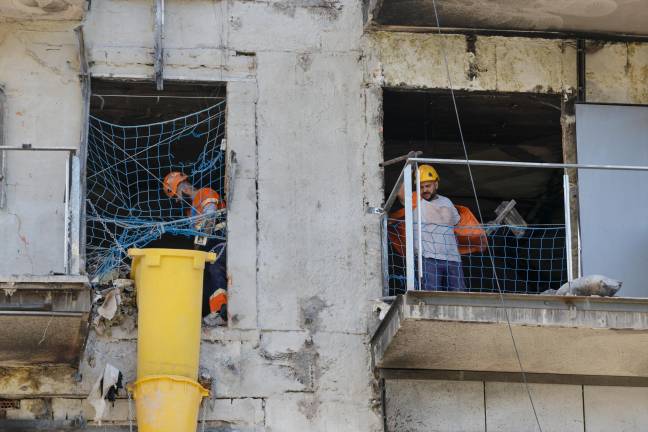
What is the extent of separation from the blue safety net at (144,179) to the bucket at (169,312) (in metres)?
0.66

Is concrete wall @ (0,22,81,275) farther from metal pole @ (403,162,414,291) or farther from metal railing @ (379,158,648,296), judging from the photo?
metal pole @ (403,162,414,291)

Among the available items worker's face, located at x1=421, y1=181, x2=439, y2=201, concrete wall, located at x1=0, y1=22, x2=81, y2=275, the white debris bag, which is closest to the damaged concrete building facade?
concrete wall, located at x1=0, y1=22, x2=81, y2=275

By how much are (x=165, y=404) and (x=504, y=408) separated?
9.39 feet

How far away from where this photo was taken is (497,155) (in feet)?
53.8

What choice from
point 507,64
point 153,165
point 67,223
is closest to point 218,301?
point 67,223

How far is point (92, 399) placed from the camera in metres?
11.5

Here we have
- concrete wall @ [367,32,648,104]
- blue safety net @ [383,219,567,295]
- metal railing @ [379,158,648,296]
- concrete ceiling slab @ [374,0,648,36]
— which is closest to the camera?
metal railing @ [379,158,648,296]

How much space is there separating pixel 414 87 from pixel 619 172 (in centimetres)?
200

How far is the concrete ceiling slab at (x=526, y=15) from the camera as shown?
41.8 feet

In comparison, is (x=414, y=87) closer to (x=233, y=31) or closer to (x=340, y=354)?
(x=233, y=31)

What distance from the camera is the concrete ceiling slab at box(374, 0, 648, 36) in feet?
41.8

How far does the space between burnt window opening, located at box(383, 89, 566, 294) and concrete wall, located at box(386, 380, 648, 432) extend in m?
1.35

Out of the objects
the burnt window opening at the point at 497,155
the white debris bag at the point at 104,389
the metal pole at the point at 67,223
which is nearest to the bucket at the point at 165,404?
the white debris bag at the point at 104,389

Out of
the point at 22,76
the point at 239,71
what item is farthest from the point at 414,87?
the point at 22,76
